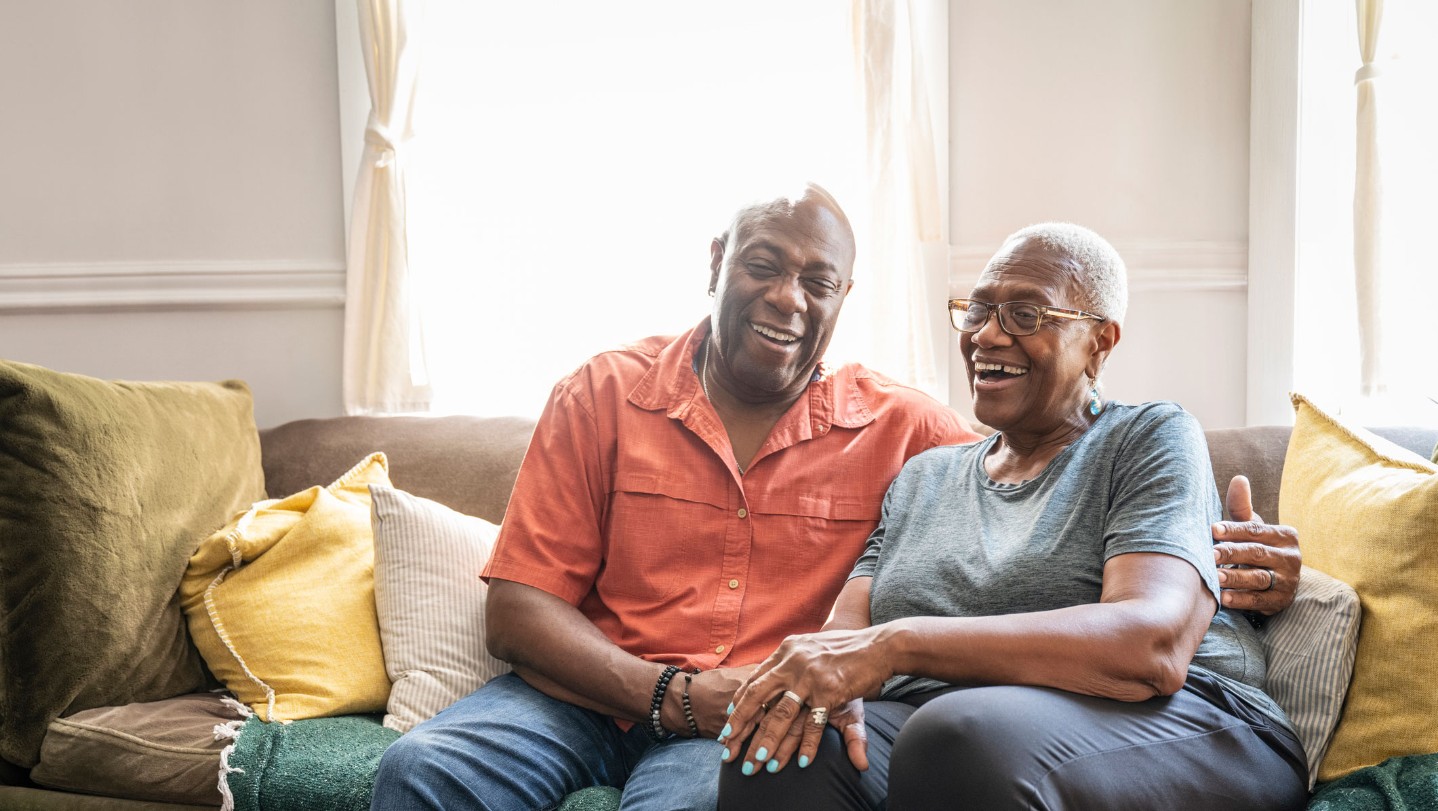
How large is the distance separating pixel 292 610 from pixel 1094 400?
54.1 inches

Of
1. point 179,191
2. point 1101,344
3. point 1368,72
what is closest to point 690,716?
point 1101,344

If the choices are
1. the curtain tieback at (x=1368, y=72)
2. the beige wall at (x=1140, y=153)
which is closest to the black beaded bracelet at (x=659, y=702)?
the beige wall at (x=1140, y=153)

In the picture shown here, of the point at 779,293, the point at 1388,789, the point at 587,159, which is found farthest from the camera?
the point at 587,159

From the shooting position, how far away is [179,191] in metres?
2.77

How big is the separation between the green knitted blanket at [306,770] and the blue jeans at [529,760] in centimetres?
6

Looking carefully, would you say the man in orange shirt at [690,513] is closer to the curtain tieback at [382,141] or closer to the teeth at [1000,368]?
the teeth at [1000,368]

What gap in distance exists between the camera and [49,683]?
5.64ft

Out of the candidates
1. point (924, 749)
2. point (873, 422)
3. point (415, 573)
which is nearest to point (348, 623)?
point (415, 573)

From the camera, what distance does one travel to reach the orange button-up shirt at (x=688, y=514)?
1728 millimetres

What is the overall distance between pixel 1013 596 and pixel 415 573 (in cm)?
104

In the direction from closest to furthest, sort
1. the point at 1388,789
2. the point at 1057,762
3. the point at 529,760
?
the point at 1057,762
the point at 1388,789
the point at 529,760

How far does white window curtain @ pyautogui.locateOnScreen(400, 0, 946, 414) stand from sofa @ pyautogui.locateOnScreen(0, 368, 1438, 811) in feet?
1.24

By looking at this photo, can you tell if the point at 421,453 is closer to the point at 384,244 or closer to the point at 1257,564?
the point at 384,244

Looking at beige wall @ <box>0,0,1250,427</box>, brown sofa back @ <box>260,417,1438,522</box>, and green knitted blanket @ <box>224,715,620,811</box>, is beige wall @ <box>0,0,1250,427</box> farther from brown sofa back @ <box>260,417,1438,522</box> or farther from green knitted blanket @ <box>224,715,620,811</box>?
green knitted blanket @ <box>224,715,620,811</box>
